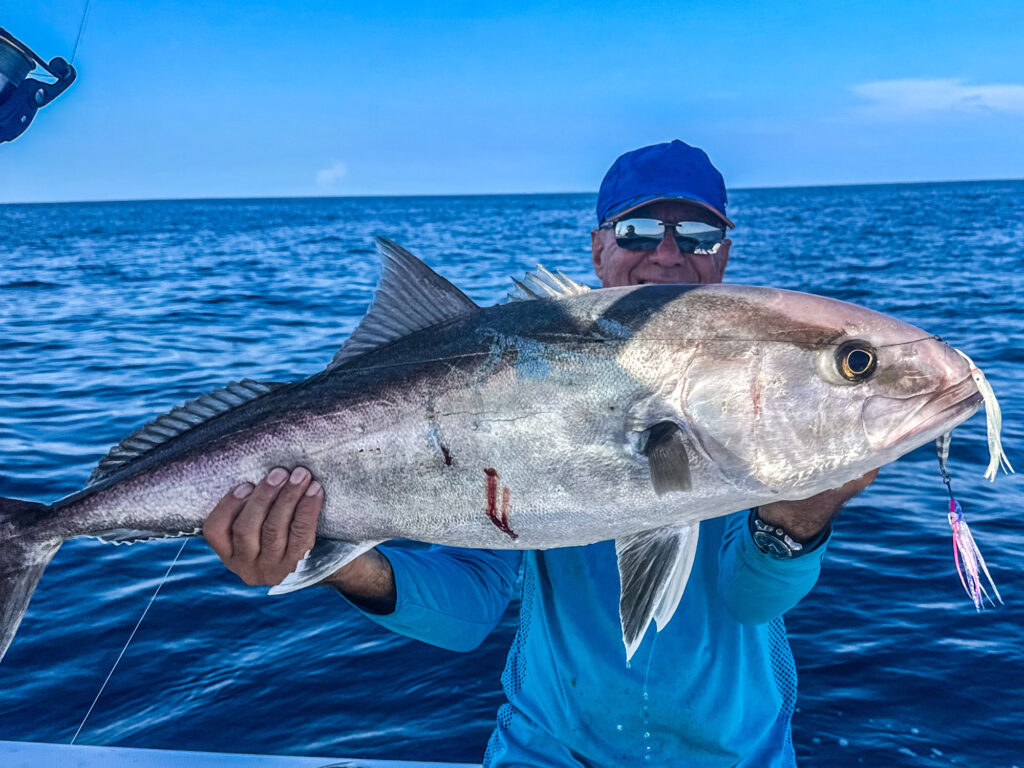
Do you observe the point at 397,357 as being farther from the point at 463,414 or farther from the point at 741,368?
the point at 741,368

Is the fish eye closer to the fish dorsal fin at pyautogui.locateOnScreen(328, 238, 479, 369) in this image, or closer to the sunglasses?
the fish dorsal fin at pyautogui.locateOnScreen(328, 238, 479, 369)

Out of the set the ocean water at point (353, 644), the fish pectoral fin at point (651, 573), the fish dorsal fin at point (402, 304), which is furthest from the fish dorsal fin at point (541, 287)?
the ocean water at point (353, 644)

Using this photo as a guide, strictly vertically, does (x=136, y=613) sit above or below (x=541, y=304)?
below

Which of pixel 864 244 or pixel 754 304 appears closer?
pixel 754 304

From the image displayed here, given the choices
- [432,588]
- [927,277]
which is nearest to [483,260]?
[927,277]

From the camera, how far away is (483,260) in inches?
1398

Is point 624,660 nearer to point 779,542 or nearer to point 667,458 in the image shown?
point 779,542

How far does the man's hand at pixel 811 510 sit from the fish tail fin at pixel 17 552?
6.87 ft

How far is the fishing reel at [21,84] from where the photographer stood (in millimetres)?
3459

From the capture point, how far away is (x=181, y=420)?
260 centimetres

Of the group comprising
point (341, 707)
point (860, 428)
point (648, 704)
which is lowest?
point (341, 707)

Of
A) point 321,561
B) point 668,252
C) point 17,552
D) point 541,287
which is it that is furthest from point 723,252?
point 17,552

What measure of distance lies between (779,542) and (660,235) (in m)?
1.57

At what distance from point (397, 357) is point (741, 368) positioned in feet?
2.98
